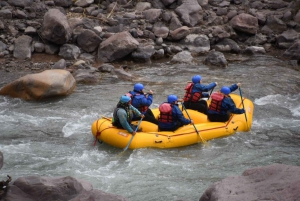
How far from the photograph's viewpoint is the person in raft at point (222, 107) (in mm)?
10062

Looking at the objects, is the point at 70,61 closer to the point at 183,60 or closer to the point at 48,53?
the point at 48,53

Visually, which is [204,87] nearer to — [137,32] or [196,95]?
[196,95]

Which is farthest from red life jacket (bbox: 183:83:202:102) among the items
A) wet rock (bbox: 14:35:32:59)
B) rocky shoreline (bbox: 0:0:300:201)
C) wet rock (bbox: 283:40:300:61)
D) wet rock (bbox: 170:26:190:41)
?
wet rock (bbox: 283:40:300:61)

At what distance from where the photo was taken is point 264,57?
55.3ft

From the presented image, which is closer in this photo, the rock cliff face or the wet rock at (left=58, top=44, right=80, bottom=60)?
the wet rock at (left=58, top=44, right=80, bottom=60)

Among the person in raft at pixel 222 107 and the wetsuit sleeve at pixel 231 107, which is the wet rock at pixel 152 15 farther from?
the wetsuit sleeve at pixel 231 107

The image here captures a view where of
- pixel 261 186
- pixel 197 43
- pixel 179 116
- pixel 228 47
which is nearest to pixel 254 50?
pixel 228 47

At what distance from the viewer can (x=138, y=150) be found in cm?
919

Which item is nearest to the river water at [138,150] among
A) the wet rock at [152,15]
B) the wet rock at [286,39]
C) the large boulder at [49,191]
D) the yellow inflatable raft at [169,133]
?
the yellow inflatable raft at [169,133]

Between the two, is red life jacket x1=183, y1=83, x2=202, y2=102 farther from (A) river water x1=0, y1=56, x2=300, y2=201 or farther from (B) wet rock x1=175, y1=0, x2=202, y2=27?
(B) wet rock x1=175, y1=0, x2=202, y2=27

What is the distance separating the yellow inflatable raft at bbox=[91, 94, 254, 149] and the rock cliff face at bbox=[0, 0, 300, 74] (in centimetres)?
570

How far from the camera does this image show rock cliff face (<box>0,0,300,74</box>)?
15.6 metres

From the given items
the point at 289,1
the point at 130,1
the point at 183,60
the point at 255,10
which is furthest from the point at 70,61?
the point at 289,1

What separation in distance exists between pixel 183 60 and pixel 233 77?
6.94 ft
